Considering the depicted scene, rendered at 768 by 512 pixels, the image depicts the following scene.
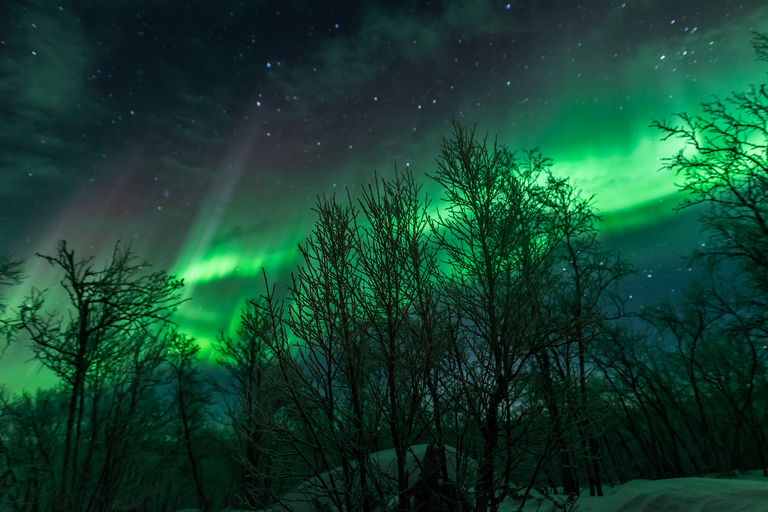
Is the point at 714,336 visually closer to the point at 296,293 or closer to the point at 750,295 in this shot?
the point at 750,295

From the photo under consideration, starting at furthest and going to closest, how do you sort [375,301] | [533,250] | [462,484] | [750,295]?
[750,295] < [533,250] < [375,301] < [462,484]

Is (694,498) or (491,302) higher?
(491,302)

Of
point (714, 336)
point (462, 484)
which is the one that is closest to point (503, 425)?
point (462, 484)

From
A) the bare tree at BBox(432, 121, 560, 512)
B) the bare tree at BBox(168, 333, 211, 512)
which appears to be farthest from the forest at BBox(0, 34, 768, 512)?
the bare tree at BBox(168, 333, 211, 512)

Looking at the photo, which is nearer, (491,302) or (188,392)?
(491,302)

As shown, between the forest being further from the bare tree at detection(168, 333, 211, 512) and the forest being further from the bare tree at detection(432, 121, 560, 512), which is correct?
the bare tree at detection(168, 333, 211, 512)

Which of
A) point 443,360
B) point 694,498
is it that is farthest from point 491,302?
point 694,498

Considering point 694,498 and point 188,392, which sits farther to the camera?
point 188,392

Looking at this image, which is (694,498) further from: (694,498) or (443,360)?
(443,360)

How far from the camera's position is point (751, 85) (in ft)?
30.4

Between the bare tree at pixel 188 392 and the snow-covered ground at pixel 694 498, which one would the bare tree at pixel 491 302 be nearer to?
the snow-covered ground at pixel 694 498

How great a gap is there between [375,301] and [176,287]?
5525 millimetres

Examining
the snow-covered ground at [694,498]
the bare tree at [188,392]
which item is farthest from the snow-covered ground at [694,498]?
the bare tree at [188,392]

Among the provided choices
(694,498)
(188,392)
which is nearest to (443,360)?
(694,498)
